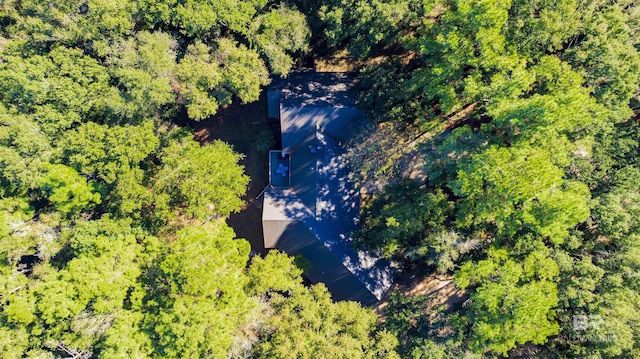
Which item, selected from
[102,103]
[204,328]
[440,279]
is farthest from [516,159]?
[102,103]

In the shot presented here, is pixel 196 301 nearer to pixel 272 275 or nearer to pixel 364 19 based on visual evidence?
pixel 272 275

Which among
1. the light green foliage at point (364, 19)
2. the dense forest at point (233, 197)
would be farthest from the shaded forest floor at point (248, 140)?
the light green foliage at point (364, 19)

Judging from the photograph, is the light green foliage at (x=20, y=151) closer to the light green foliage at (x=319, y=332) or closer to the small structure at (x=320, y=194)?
the small structure at (x=320, y=194)

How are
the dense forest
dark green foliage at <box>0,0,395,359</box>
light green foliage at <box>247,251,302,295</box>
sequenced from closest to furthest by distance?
the dense forest → dark green foliage at <box>0,0,395,359</box> → light green foliage at <box>247,251,302,295</box>

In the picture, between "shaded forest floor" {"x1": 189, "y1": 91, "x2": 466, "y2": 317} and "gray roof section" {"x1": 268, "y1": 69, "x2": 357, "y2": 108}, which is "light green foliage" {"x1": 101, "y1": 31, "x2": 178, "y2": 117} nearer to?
"shaded forest floor" {"x1": 189, "y1": 91, "x2": 466, "y2": 317}

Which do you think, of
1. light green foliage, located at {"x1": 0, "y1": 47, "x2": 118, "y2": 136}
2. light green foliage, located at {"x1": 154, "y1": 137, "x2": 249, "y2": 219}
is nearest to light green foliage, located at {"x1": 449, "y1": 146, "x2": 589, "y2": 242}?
light green foliage, located at {"x1": 154, "y1": 137, "x2": 249, "y2": 219}

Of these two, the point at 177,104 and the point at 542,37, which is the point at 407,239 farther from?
the point at 177,104

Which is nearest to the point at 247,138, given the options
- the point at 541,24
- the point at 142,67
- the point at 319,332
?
the point at 142,67
